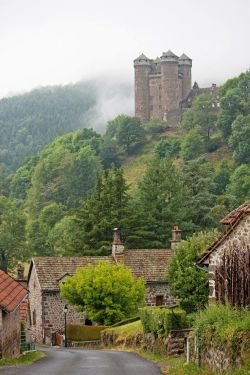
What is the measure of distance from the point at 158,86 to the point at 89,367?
163 meters

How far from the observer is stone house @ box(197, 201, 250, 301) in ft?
94.4

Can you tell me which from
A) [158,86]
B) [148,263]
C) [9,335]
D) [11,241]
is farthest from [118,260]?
[158,86]

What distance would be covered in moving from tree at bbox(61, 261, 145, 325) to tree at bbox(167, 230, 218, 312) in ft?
10.7

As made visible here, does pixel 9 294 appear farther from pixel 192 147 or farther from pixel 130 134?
pixel 130 134

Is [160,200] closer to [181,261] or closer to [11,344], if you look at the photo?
[181,261]

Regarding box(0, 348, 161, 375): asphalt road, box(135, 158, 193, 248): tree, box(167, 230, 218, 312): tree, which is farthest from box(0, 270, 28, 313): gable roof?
box(135, 158, 193, 248): tree

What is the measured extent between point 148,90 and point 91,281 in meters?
143

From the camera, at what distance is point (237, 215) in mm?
29078

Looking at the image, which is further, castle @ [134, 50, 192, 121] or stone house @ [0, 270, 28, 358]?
castle @ [134, 50, 192, 121]

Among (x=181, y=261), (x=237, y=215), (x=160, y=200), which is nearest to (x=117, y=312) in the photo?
(x=181, y=261)

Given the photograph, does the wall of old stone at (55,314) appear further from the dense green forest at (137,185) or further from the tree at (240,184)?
the tree at (240,184)

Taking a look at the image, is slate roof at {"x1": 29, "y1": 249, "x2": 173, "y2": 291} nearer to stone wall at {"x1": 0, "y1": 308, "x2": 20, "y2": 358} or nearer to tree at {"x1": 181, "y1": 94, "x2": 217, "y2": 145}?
stone wall at {"x1": 0, "y1": 308, "x2": 20, "y2": 358}

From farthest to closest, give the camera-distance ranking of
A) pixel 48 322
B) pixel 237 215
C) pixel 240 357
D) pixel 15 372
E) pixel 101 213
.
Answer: pixel 101 213 < pixel 48 322 < pixel 237 215 < pixel 15 372 < pixel 240 357

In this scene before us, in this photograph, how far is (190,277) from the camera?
45.2 metres
